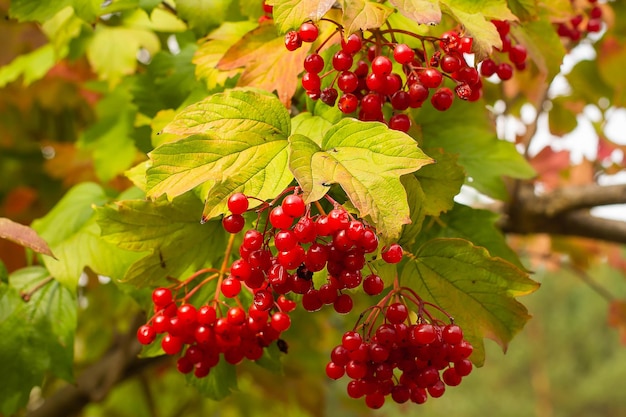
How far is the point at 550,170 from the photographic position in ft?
6.56

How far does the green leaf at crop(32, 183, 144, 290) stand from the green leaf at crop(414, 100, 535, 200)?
18.8 inches

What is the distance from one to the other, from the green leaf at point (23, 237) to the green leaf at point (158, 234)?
0.07 metres

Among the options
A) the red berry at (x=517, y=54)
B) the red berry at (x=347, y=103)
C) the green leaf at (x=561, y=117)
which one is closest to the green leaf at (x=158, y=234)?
the red berry at (x=347, y=103)

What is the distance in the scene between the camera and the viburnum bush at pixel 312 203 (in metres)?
0.62

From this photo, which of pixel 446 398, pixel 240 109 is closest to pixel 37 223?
pixel 240 109

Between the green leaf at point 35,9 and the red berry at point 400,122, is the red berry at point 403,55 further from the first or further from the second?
the green leaf at point 35,9

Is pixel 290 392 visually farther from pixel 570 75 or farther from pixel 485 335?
pixel 485 335

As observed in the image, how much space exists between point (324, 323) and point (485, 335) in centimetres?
164

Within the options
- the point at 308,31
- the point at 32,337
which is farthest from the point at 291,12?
the point at 32,337

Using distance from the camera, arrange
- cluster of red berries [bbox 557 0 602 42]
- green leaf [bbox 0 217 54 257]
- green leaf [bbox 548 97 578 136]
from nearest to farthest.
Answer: green leaf [bbox 0 217 54 257], cluster of red berries [bbox 557 0 602 42], green leaf [bbox 548 97 578 136]

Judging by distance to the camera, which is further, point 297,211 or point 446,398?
point 446,398

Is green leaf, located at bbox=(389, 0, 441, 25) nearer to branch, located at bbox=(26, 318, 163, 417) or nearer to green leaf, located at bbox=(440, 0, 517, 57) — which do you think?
green leaf, located at bbox=(440, 0, 517, 57)

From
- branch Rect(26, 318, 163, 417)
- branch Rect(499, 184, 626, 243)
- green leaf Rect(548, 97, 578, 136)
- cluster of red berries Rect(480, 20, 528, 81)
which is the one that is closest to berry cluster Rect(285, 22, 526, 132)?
cluster of red berries Rect(480, 20, 528, 81)

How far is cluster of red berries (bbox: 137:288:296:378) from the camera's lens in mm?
730
